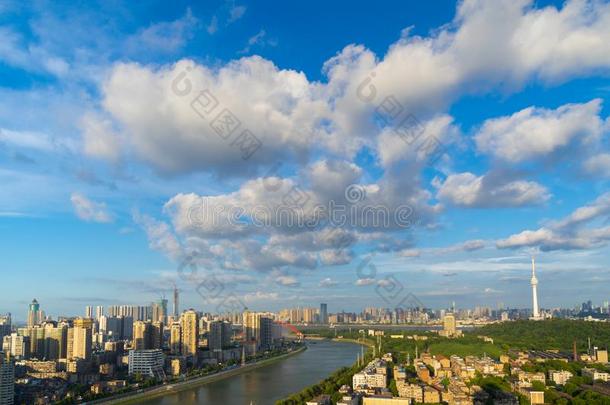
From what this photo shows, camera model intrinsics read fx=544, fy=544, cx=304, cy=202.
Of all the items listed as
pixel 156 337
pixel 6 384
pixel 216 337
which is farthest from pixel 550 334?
pixel 6 384

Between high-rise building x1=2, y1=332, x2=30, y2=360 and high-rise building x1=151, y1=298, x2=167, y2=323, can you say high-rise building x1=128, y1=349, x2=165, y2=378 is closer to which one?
high-rise building x1=2, y1=332, x2=30, y2=360

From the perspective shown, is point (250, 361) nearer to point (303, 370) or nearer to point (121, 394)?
point (303, 370)

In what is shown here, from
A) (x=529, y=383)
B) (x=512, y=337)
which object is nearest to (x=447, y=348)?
(x=512, y=337)

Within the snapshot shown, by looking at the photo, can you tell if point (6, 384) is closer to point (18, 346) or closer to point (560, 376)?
point (18, 346)

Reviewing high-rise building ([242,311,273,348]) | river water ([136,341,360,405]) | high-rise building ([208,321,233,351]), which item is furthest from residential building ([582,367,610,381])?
high-rise building ([242,311,273,348])

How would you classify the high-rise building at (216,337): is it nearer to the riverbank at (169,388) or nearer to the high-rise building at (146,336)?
the high-rise building at (146,336)
